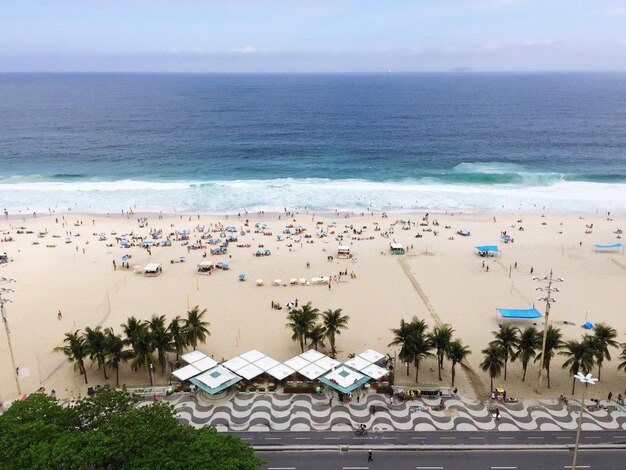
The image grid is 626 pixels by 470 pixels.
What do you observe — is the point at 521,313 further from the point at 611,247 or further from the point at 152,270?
the point at 152,270

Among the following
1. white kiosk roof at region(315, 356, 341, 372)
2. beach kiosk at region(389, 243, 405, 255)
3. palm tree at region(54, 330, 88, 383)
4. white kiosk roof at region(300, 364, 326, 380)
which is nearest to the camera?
white kiosk roof at region(300, 364, 326, 380)

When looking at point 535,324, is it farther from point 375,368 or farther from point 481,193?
point 481,193

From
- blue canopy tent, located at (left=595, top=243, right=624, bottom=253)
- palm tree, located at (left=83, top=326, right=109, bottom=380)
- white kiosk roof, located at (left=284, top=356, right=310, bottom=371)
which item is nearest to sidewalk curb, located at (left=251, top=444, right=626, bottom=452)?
white kiosk roof, located at (left=284, top=356, right=310, bottom=371)

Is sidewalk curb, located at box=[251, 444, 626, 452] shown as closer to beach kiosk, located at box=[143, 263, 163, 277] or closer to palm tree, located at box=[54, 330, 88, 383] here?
palm tree, located at box=[54, 330, 88, 383]

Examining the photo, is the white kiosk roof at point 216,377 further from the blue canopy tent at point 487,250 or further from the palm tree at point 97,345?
the blue canopy tent at point 487,250

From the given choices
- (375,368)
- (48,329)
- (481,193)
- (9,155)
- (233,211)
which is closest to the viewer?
(375,368)

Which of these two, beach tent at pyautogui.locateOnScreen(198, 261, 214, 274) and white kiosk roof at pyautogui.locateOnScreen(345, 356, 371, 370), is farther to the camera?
beach tent at pyautogui.locateOnScreen(198, 261, 214, 274)

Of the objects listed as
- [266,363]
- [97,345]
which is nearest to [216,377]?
[266,363]

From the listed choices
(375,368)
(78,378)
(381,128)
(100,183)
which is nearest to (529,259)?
(375,368)
